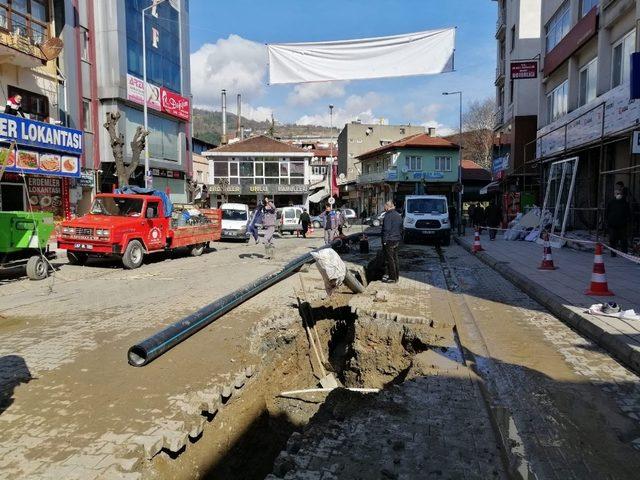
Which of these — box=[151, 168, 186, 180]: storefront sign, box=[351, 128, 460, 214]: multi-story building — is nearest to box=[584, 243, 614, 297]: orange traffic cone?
box=[151, 168, 186, 180]: storefront sign

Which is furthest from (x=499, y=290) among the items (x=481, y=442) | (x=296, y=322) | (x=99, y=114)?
(x=99, y=114)

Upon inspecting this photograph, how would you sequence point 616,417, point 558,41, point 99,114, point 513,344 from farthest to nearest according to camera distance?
point 99,114, point 558,41, point 513,344, point 616,417

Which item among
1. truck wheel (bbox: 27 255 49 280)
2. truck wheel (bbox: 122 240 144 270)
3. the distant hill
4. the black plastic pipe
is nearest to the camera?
the black plastic pipe

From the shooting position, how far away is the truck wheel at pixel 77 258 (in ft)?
44.7

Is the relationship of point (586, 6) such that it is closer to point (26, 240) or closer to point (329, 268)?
point (329, 268)

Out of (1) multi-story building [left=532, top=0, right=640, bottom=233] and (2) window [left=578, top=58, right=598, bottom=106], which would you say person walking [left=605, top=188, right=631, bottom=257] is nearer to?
(1) multi-story building [left=532, top=0, right=640, bottom=233]

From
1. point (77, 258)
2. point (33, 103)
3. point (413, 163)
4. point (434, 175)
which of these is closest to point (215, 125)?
point (413, 163)

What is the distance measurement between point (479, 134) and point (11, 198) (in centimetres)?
6123

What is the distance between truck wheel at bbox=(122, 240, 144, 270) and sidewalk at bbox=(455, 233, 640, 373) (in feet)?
31.2

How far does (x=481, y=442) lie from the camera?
3432 millimetres

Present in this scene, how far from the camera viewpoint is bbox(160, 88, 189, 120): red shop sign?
29652 millimetres

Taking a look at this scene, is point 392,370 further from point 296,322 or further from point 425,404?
point 425,404

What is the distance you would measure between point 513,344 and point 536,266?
22.4 ft

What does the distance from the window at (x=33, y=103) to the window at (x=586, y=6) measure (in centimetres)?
2156
